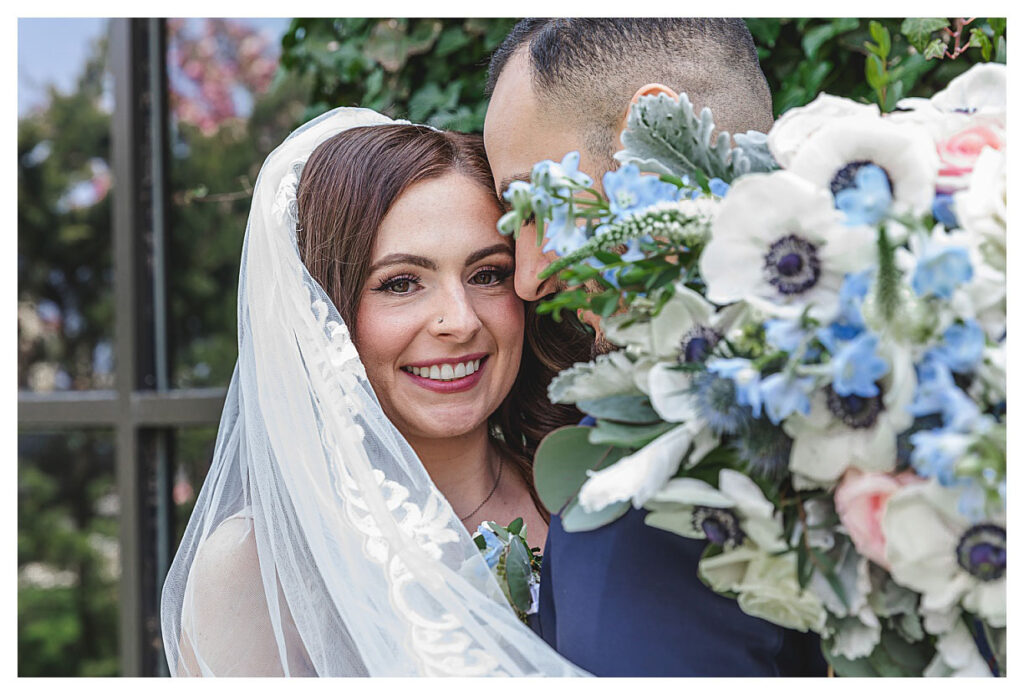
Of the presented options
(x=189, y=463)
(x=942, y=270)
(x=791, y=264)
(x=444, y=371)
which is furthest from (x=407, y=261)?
(x=189, y=463)

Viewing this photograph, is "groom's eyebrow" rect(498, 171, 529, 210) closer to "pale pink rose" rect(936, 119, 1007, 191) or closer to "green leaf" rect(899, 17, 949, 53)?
"pale pink rose" rect(936, 119, 1007, 191)

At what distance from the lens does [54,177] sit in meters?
3.30

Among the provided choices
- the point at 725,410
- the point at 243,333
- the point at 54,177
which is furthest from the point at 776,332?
the point at 54,177

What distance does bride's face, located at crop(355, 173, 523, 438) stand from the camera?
1.53m

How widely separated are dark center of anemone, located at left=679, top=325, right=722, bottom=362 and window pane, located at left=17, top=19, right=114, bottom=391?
289cm

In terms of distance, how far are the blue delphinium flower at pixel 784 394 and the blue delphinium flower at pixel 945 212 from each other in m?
0.20

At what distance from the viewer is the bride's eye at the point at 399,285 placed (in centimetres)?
155

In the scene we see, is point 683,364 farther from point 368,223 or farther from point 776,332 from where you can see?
point 368,223

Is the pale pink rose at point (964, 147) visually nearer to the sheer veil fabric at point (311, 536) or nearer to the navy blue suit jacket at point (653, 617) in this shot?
the navy blue suit jacket at point (653, 617)

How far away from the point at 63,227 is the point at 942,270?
10.8 feet

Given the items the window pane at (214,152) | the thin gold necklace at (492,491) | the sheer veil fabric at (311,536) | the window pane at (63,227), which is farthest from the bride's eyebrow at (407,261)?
the window pane at (63,227)

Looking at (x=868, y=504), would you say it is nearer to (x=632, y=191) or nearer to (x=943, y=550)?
(x=943, y=550)

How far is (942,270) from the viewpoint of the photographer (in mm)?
704
